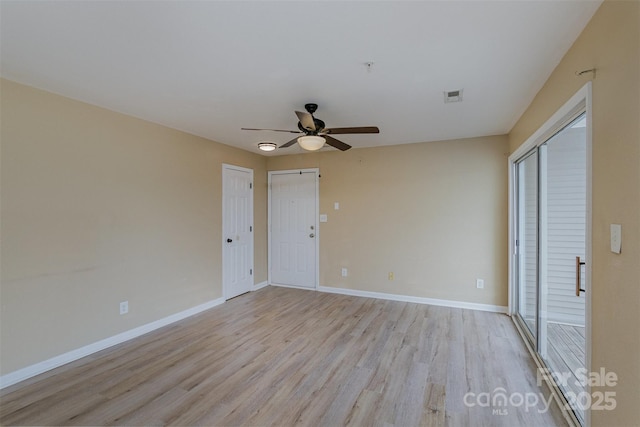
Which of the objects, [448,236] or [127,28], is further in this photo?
[448,236]

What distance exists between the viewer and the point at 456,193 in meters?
4.16

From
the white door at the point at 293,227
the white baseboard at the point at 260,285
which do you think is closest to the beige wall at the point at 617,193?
the white door at the point at 293,227

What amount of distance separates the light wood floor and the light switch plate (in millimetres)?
1352

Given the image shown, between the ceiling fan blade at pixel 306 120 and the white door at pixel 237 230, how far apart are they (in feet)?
7.48

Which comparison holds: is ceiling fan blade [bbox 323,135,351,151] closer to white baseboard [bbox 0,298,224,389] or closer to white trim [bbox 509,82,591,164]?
white trim [bbox 509,82,591,164]

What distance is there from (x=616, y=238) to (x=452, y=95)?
5.81 feet

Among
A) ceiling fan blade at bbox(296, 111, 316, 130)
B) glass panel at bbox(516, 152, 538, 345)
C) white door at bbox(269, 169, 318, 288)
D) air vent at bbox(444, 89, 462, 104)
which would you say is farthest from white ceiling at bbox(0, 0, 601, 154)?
white door at bbox(269, 169, 318, 288)

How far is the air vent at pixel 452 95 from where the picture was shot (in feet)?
8.36

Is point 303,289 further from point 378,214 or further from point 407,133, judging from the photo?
point 407,133

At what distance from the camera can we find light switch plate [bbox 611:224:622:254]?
1317mm

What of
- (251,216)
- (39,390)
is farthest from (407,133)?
(39,390)

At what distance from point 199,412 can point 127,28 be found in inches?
100

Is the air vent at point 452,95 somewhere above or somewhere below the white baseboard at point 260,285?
above

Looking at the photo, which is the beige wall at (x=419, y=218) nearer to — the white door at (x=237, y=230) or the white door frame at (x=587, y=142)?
the white door frame at (x=587, y=142)
